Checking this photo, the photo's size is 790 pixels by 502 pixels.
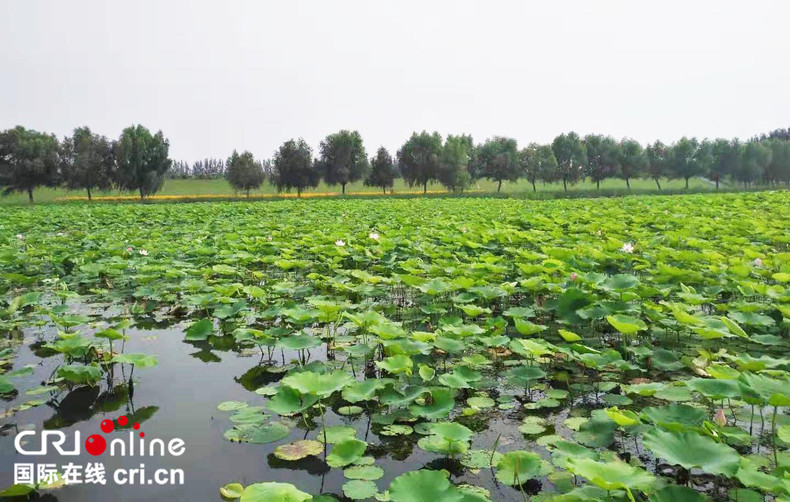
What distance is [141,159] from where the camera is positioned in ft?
149

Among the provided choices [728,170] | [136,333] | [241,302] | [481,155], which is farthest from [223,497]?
[728,170]

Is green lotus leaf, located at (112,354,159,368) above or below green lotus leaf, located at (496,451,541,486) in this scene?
above

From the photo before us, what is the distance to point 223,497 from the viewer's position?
193 centimetres

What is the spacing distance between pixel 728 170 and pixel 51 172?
7444 centimetres

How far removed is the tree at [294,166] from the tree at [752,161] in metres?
52.1

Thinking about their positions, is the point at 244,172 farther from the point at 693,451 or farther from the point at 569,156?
the point at 693,451

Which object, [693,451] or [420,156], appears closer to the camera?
[693,451]

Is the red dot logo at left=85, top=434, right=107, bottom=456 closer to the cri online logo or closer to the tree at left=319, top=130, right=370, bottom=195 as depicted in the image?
the cri online logo

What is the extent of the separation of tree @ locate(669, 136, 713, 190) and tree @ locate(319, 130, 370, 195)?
1443 inches

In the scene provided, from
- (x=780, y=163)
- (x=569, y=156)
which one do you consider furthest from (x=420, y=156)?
(x=780, y=163)

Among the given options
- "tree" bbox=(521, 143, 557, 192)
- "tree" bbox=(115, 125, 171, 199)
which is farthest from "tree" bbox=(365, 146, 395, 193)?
"tree" bbox=(115, 125, 171, 199)

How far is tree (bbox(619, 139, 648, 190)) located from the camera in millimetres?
60062

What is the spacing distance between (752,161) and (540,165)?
26275 mm

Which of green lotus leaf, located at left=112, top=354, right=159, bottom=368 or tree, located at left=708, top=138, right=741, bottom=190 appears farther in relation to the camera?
tree, located at left=708, top=138, right=741, bottom=190
